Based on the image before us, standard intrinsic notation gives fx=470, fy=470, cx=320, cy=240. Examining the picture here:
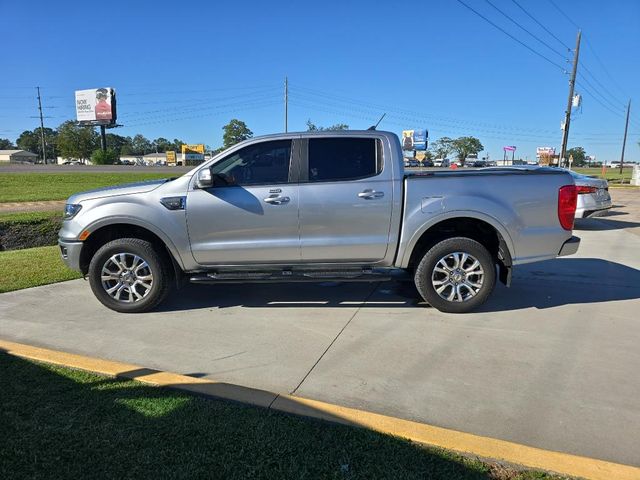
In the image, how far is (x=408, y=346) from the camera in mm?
4211

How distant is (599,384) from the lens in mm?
3510

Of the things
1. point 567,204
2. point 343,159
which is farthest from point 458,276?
point 343,159

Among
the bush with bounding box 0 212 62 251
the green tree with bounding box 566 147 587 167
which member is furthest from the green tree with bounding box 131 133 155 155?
the bush with bounding box 0 212 62 251

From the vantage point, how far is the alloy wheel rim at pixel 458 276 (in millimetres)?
4988

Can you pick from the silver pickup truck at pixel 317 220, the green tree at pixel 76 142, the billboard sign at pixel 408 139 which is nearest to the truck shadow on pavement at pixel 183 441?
the silver pickup truck at pixel 317 220

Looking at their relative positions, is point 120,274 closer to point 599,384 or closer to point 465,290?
point 465,290

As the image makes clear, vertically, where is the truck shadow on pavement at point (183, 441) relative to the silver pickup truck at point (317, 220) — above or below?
below

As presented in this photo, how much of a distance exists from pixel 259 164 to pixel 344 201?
3.37ft

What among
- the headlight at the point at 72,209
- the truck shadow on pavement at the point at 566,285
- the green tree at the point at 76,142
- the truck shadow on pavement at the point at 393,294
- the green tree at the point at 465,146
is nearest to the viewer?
the headlight at the point at 72,209

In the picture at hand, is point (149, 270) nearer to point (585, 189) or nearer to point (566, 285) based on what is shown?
point (566, 285)

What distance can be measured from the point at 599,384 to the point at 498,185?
2178 millimetres

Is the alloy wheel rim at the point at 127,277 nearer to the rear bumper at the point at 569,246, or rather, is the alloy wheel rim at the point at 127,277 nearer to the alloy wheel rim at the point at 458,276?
the alloy wheel rim at the point at 458,276

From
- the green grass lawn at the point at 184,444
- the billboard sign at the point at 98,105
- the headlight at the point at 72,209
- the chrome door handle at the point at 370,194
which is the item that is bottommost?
the green grass lawn at the point at 184,444

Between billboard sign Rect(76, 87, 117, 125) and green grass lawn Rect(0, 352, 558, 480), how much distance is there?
78.1 m
